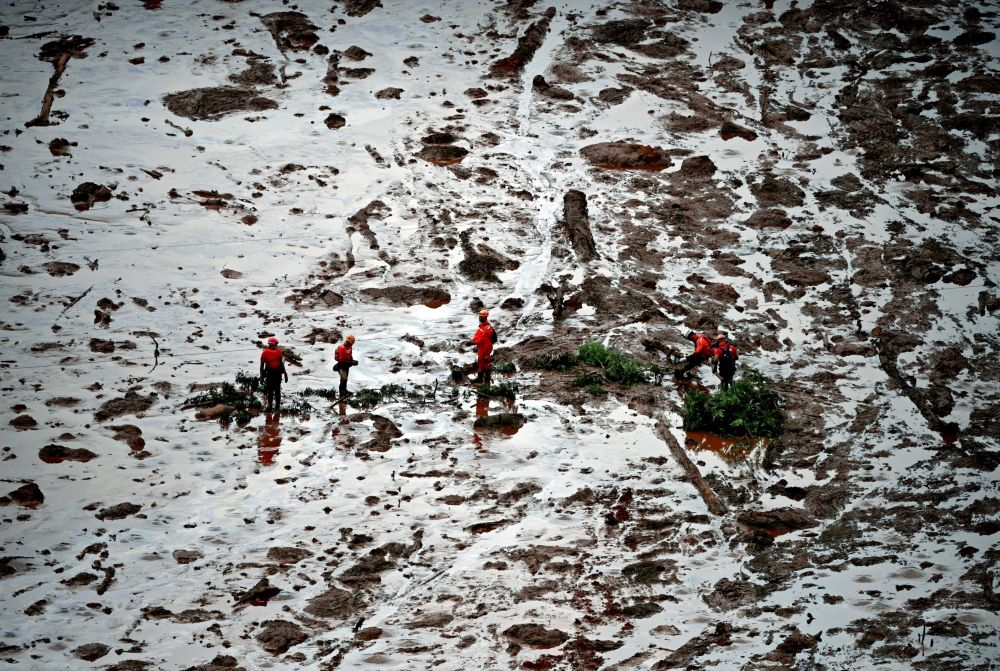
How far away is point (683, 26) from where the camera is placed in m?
26.1

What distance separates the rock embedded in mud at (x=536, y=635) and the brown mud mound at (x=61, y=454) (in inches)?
255

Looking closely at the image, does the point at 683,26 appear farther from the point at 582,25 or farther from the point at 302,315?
the point at 302,315

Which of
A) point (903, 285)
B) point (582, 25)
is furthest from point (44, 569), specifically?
point (582, 25)

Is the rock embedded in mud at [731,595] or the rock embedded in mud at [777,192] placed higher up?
the rock embedded in mud at [777,192]

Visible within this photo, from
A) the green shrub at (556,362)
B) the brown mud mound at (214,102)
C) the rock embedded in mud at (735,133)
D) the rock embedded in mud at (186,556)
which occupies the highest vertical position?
the brown mud mound at (214,102)

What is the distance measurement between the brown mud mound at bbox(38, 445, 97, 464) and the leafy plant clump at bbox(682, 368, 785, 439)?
8.40 meters

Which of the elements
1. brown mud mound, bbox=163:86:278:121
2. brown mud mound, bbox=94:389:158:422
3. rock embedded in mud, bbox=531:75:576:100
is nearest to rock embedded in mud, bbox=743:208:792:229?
rock embedded in mud, bbox=531:75:576:100

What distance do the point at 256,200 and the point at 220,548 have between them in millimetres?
9470

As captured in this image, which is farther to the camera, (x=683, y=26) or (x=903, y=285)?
(x=683, y=26)

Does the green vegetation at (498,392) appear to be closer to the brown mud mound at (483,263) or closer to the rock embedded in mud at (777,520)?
the brown mud mound at (483,263)

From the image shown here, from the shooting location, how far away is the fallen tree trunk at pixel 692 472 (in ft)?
44.2

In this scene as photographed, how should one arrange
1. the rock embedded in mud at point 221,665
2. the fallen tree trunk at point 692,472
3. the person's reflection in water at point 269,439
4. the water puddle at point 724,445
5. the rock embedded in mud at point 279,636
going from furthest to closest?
the water puddle at point 724,445 < the person's reflection in water at point 269,439 < the fallen tree trunk at point 692,472 < the rock embedded in mud at point 279,636 < the rock embedded in mud at point 221,665

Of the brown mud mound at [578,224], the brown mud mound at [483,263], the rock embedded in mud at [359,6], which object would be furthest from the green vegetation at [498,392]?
the rock embedded in mud at [359,6]

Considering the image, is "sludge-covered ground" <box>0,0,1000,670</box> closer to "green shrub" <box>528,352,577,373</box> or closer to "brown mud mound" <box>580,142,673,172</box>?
"brown mud mound" <box>580,142,673,172</box>
